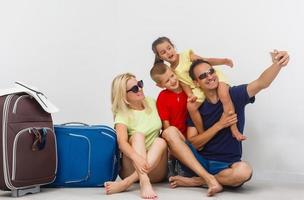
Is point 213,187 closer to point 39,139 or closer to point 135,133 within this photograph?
point 135,133

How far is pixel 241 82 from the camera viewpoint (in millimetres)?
2713

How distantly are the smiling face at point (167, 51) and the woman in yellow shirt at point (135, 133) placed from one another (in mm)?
232

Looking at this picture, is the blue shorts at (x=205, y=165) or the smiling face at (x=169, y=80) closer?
the blue shorts at (x=205, y=165)

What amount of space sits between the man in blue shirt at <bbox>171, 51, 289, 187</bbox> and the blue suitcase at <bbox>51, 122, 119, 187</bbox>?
0.35 m

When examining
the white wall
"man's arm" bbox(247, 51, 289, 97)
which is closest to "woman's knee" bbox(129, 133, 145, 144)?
"man's arm" bbox(247, 51, 289, 97)

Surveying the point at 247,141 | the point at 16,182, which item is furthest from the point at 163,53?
the point at 16,182

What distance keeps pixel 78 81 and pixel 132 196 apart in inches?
44.8

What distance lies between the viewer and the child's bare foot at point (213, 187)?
2086 millimetres

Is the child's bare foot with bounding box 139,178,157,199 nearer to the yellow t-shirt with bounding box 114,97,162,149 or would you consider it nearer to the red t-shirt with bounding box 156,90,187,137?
the yellow t-shirt with bounding box 114,97,162,149

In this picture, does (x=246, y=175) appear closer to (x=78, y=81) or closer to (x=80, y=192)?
(x=80, y=192)

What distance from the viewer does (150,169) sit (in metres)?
2.22

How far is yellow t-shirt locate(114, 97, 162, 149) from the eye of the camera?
228 centimetres

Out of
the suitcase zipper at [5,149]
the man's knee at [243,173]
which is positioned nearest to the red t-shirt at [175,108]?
the man's knee at [243,173]

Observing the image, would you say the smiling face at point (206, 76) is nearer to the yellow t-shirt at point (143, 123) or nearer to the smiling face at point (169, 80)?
the smiling face at point (169, 80)
